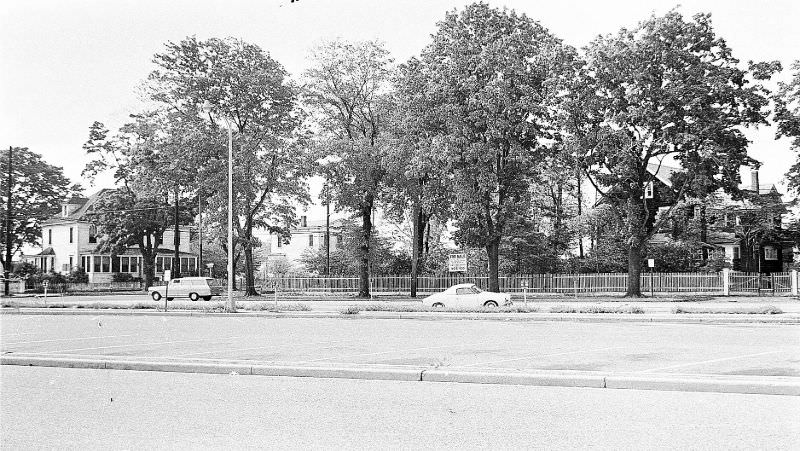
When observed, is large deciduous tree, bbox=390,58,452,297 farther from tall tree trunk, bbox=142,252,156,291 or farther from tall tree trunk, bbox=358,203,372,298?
tall tree trunk, bbox=142,252,156,291

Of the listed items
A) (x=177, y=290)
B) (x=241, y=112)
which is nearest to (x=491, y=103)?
(x=241, y=112)

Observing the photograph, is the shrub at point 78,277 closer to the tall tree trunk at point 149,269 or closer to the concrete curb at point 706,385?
the tall tree trunk at point 149,269

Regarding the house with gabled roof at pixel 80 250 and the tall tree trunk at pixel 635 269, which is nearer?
the tall tree trunk at pixel 635 269

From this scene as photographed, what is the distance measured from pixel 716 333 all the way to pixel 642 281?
37021 millimetres

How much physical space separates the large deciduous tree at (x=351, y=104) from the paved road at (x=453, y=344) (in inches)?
1077

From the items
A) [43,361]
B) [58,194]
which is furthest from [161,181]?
[43,361]

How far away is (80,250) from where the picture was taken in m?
78.1

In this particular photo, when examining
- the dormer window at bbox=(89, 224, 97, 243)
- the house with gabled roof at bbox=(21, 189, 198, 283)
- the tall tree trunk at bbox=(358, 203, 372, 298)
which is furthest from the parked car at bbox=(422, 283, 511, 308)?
the dormer window at bbox=(89, 224, 97, 243)

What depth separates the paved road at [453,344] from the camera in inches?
502

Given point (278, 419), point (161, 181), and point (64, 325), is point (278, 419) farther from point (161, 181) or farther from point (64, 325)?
point (161, 181)

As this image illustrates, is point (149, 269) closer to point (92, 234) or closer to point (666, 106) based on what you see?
point (92, 234)

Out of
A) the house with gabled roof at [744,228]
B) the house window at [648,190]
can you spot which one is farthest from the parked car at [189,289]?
the house with gabled roof at [744,228]

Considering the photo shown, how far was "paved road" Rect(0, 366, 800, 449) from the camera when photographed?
7445mm

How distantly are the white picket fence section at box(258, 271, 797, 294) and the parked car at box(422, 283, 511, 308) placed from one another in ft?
45.5
